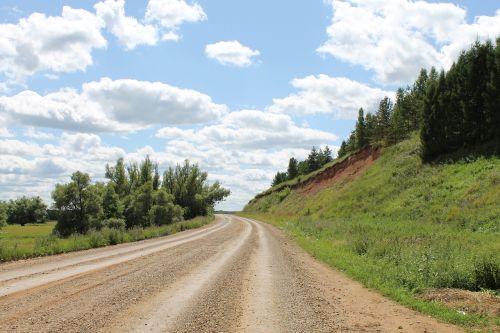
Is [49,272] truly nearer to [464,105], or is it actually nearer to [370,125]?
[464,105]

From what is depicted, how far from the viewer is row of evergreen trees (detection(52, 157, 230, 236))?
5794 centimetres

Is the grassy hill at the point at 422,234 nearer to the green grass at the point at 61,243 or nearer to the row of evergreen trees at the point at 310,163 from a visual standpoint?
the green grass at the point at 61,243

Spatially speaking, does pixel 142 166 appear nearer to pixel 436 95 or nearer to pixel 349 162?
pixel 349 162

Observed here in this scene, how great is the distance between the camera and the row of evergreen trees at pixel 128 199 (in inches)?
2281

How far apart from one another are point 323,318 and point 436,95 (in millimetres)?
44255

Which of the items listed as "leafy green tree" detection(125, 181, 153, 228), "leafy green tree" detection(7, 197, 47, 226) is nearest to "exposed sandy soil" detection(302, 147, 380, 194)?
"leafy green tree" detection(125, 181, 153, 228)

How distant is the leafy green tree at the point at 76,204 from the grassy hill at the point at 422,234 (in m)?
29.7

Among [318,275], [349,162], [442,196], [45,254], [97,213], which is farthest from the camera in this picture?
[349,162]

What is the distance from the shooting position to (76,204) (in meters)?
58.6

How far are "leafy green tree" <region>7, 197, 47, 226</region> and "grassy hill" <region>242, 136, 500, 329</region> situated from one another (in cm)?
9883

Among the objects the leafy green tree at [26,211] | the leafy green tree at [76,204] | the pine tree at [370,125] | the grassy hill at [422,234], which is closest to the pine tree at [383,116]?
the pine tree at [370,125]

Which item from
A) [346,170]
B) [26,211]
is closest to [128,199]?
[346,170]

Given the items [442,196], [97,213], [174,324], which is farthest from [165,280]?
[97,213]

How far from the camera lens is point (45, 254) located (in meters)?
21.7
